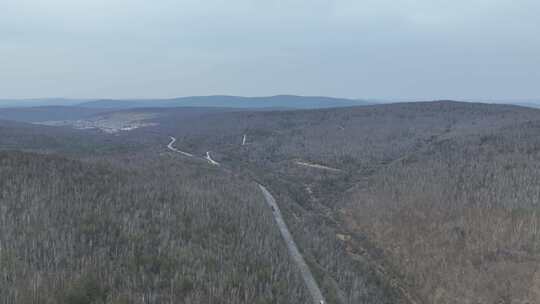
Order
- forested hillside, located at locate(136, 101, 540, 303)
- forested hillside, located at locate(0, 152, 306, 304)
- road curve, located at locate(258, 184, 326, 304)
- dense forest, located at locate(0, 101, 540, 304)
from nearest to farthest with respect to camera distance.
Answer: forested hillside, located at locate(0, 152, 306, 304) → dense forest, located at locate(0, 101, 540, 304) → road curve, located at locate(258, 184, 326, 304) → forested hillside, located at locate(136, 101, 540, 303)

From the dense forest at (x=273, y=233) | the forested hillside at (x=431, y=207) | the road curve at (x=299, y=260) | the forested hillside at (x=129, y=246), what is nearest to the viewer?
the forested hillside at (x=129, y=246)

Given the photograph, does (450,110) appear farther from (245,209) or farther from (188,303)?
(188,303)

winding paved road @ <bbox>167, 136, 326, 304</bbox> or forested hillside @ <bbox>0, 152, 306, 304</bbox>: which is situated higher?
forested hillside @ <bbox>0, 152, 306, 304</bbox>

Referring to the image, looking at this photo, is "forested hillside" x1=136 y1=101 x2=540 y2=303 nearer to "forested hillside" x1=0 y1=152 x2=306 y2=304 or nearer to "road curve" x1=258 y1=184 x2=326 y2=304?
"road curve" x1=258 y1=184 x2=326 y2=304

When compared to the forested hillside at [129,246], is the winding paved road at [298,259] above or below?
below

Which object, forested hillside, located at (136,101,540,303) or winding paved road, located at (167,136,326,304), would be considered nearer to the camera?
winding paved road, located at (167,136,326,304)

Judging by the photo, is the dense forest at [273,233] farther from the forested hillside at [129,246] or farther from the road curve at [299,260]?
the road curve at [299,260]

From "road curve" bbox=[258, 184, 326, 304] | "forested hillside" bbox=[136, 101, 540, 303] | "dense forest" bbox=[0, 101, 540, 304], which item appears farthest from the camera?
"forested hillside" bbox=[136, 101, 540, 303]

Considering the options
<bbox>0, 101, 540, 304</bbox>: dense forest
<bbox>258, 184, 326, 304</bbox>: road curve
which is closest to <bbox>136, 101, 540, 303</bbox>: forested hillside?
<bbox>0, 101, 540, 304</bbox>: dense forest

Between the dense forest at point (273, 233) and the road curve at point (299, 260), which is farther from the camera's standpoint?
the road curve at point (299, 260)

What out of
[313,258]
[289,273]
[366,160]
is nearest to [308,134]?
[366,160]

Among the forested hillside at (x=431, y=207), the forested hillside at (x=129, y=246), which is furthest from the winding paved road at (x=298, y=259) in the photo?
the forested hillside at (x=431, y=207)
